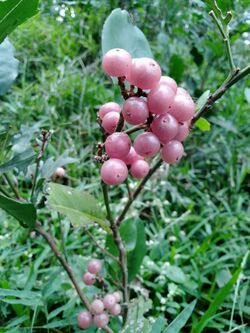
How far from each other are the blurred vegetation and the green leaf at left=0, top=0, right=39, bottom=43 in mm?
226

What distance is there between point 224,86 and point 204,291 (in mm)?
808

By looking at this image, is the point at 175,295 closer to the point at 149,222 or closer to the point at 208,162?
the point at 149,222

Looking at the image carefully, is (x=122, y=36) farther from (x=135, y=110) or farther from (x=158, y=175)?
(x=158, y=175)

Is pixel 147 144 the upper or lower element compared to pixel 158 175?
upper

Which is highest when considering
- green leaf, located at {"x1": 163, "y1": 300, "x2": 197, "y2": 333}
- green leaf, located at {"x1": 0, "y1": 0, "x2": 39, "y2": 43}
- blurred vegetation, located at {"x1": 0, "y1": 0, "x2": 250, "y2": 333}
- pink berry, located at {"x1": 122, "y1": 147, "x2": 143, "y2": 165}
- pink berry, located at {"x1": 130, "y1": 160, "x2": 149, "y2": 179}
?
green leaf, located at {"x1": 0, "y1": 0, "x2": 39, "y2": 43}

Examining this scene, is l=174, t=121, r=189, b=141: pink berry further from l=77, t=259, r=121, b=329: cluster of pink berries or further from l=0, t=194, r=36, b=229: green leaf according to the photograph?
l=77, t=259, r=121, b=329: cluster of pink berries

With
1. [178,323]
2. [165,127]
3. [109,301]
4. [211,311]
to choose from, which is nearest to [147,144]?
[165,127]

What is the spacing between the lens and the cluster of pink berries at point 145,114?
1.63 feet

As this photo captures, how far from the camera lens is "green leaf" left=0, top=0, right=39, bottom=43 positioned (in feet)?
1.52

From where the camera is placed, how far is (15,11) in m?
0.47

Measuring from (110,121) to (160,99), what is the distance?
10cm

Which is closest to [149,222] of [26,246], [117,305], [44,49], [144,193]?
[144,193]

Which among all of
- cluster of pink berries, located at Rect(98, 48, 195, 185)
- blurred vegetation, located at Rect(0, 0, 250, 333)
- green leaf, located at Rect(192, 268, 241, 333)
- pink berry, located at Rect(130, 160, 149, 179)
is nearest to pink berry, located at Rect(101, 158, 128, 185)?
cluster of pink berries, located at Rect(98, 48, 195, 185)

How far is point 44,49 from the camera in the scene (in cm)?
241
